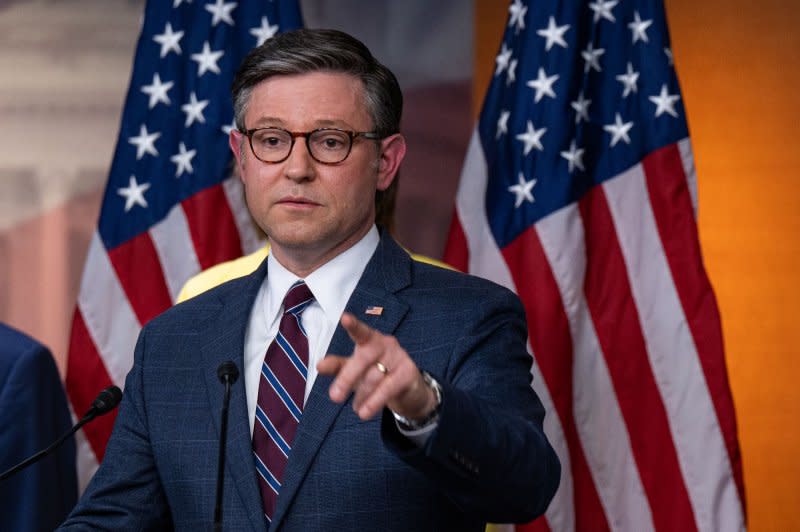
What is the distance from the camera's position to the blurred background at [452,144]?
3672 mm

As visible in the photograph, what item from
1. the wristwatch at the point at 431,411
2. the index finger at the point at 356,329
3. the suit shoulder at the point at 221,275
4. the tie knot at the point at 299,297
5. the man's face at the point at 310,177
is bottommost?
the suit shoulder at the point at 221,275

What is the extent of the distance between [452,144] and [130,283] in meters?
1.45

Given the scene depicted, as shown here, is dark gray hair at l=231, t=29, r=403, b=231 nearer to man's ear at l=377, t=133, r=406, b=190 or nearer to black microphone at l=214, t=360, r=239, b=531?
man's ear at l=377, t=133, r=406, b=190

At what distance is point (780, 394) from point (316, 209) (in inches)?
92.5

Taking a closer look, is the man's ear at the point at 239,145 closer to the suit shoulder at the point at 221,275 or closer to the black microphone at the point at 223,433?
the black microphone at the point at 223,433

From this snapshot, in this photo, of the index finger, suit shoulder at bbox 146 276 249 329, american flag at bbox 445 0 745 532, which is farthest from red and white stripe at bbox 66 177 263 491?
the index finger

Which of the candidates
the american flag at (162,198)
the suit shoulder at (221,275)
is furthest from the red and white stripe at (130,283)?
the suit shoulder at (221,275)

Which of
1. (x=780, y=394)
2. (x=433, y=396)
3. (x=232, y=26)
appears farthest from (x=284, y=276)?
(x=780, y=394)

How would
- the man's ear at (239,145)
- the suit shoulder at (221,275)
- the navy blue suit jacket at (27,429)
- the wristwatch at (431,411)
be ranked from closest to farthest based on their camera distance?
the wristwatch at (431,411) < the man's ear at (239,145) < the navy blue suit jacket at (27,429) < the suit shoulder at (221,275)

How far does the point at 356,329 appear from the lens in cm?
129

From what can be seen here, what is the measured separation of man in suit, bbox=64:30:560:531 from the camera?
166cm

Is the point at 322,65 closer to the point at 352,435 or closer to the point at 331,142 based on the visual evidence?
the point at 331,142

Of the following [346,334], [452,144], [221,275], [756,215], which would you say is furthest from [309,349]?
[452,144]

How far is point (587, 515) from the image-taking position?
126 inches
